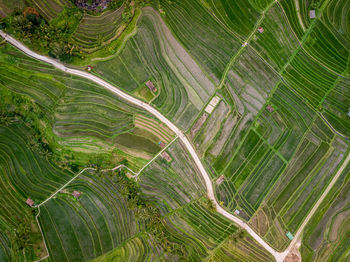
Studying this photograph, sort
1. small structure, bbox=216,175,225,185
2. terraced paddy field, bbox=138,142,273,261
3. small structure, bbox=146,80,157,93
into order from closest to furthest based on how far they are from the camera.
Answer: small structure, bbox=146,80,157,93 → terraced paddy field, bbox=138,142,273,261 → small structure, bbox=216,175,225,185

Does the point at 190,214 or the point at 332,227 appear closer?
the point at 190,214

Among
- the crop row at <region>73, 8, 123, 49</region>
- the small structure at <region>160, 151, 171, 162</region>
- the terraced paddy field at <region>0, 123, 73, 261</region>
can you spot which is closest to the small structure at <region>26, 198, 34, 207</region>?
the terraced paddy field at <region>0, 123, 73, 261</region>

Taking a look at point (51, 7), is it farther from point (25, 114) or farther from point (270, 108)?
point (270, 108)

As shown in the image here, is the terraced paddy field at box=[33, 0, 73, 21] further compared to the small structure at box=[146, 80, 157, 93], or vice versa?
the small structure at box=[146, 80, 157, 93]

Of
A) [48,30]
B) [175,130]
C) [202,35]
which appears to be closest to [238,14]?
[202,35]

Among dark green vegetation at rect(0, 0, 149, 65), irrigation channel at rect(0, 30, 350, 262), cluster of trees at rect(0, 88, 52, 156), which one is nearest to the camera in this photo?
dark green vegetation at rect(0, 0, 149, 65)

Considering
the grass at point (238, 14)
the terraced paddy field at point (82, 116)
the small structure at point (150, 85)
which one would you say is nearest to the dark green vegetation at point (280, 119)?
the grass at point (238, 14)

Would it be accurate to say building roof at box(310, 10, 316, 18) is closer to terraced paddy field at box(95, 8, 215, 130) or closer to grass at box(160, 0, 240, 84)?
grass at box(160, 0, 240, 84)
